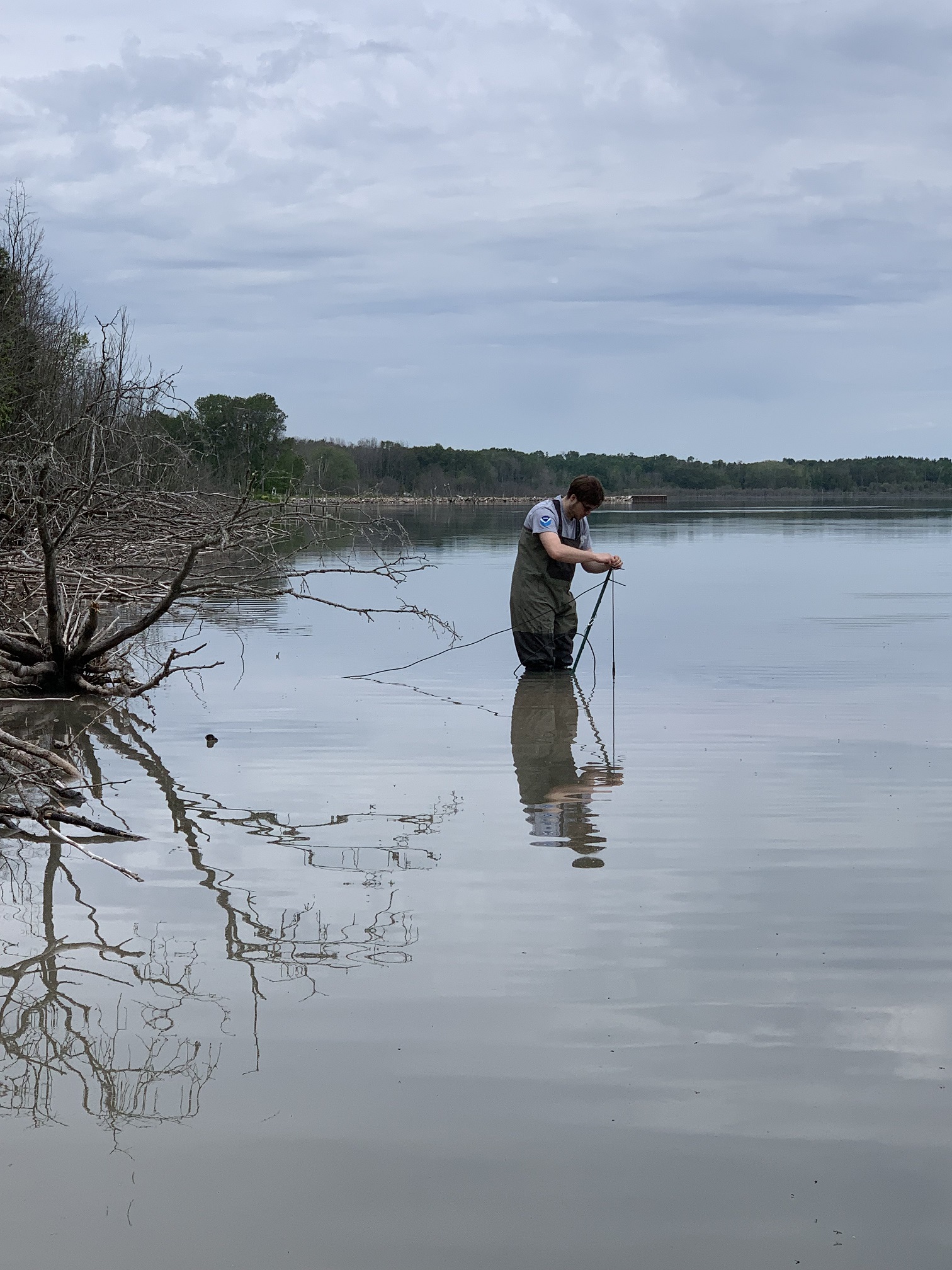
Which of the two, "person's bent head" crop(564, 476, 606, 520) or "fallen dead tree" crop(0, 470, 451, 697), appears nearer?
"fallen dead tree" crop(0, 470, 451, 697)

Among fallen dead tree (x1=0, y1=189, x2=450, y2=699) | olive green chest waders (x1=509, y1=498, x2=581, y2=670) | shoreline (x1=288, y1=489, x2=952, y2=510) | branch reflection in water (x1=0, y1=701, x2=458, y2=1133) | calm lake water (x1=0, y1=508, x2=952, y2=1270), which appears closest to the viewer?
calm lake water (x1=0, y1=508, x2=952, y2=1270)

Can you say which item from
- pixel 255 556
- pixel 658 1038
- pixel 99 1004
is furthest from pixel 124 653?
pixel 658 1038

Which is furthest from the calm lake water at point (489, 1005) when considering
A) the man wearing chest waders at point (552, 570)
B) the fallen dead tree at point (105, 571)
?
the man wearing chest waders at point (552, 570)

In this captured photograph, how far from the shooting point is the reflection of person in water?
21.6ft

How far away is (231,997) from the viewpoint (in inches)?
175

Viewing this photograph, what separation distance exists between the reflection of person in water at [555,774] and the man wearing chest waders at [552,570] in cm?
63

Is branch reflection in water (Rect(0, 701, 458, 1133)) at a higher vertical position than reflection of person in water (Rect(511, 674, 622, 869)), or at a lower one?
lower

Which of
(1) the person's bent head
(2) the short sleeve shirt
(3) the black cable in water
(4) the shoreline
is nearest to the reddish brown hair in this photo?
(1) the person's bent head

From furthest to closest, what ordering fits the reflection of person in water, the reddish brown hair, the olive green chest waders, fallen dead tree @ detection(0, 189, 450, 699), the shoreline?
the shoreline < the olive green chest waders < the reddish brown hair < fallen dead tree @ detection(0, 189, 450, 699) < the reflection of person in water

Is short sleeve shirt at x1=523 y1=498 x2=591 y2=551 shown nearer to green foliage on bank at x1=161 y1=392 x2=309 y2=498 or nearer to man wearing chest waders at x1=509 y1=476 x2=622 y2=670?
man wearing chest waders at x1=509 y1=476 x2=622 y2=670

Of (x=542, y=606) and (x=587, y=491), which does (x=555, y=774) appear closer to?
(x=587, y=491)

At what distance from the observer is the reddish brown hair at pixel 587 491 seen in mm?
11484

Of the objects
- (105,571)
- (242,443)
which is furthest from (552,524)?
(242,443)

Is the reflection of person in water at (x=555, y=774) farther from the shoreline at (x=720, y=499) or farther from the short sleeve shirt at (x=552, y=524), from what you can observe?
the shoreline at (x=720, y=499)
